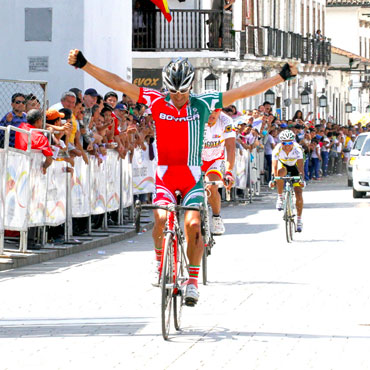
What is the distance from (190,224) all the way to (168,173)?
0.49 metres

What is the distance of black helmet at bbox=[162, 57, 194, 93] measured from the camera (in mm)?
10695

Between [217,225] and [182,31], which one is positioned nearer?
[217,225]

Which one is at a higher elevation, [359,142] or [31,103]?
[31,103]

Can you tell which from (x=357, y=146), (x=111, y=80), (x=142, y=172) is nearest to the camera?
(x=111, y=80)

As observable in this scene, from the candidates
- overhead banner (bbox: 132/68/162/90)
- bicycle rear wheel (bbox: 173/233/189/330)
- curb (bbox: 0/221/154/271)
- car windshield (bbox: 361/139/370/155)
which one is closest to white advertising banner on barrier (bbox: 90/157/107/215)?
curb (bbox: 0/221/154/271)

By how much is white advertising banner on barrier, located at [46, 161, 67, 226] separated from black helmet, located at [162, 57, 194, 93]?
6822mm

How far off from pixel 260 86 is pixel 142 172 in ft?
44.0

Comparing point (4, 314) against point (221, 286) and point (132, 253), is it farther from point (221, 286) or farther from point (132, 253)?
point (132, 253)

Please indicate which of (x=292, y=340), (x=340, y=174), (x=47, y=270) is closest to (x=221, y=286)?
(x=47, y=270)

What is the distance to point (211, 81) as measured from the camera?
1842 inches

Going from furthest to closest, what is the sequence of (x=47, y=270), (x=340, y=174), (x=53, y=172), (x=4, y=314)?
(x=340, y=174)
(x=53, y=172)
(x=47, y=270)
(x=4, y=314)

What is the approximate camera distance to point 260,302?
40.2 ft

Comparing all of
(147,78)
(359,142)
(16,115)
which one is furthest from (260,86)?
(147,78)

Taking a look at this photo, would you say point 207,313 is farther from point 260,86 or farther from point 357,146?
point 357,146
